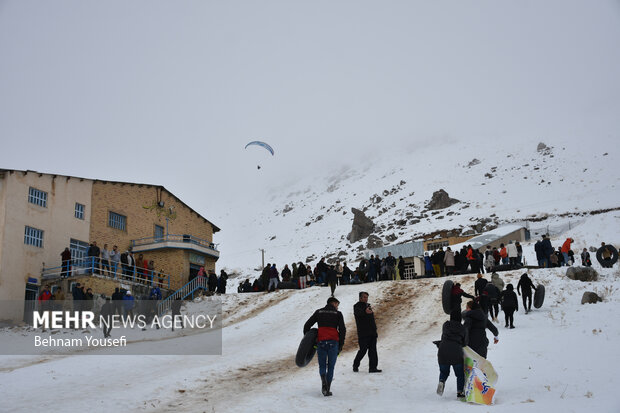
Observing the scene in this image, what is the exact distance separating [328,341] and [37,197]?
2191 centimetres

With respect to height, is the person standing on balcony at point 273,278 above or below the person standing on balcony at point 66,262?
below

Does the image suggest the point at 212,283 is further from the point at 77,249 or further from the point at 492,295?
the point at 492,295

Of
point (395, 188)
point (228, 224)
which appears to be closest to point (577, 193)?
point (395, 188)

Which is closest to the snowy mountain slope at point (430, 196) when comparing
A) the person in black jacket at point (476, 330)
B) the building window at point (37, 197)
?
the building window at point (37, 197)

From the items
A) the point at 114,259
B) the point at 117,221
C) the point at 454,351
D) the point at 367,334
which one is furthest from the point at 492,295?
the point at 117,221

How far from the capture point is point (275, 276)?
27.6 meters

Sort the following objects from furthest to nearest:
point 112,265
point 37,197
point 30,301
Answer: point 112,265, point 37,197, point 30,301

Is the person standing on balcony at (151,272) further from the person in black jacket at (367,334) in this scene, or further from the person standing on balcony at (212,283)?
the person in black jacket at (367,334)

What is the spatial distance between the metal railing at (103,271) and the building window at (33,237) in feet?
4.32

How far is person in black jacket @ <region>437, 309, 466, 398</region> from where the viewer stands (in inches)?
358

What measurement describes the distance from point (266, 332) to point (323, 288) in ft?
23.2

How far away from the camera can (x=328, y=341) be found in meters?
9.78

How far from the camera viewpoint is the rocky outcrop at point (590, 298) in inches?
671

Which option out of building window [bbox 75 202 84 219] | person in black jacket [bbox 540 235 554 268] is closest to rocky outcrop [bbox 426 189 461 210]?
person in black jacket [bbox 540 235 554 268]
